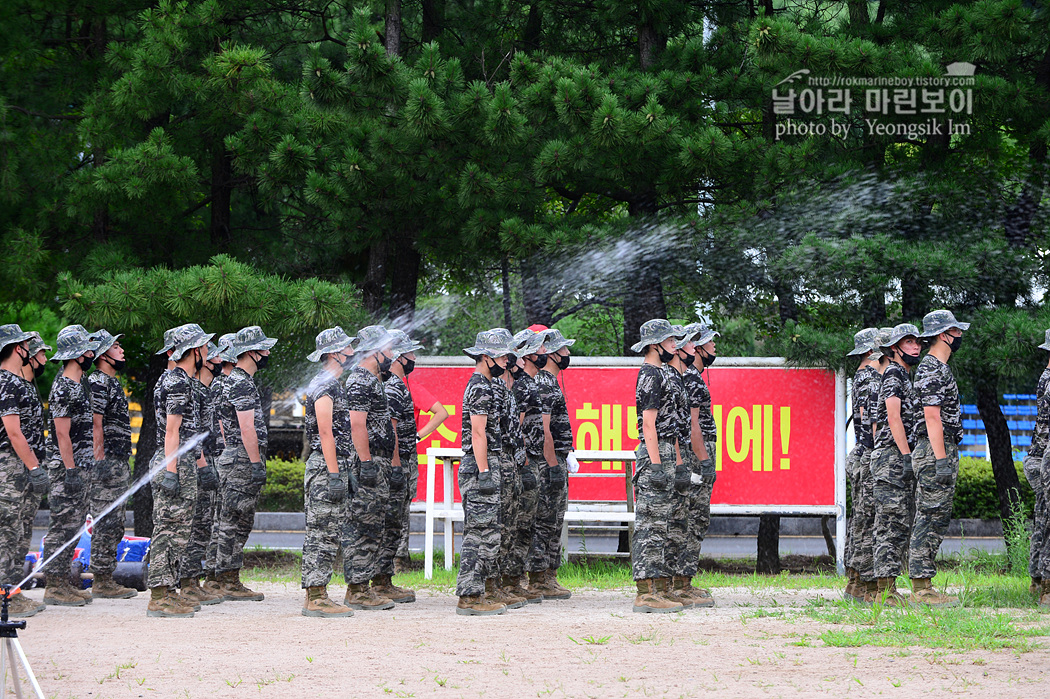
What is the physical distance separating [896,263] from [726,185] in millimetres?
2177

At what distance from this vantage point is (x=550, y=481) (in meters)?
9.77

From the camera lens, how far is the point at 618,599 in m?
9.79

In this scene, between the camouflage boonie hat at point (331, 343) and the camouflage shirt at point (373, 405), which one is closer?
the camouflage shirt at point (373, 405)

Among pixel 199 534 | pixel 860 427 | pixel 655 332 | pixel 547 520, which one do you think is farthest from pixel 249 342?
pixel 860 427

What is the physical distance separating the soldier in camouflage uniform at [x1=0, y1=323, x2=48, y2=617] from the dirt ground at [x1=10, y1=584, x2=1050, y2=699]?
472 mm

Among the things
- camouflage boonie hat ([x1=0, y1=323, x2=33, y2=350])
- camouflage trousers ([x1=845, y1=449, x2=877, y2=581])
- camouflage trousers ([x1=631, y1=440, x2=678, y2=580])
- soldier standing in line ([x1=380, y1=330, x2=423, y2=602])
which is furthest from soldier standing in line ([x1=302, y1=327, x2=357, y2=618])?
camouflage trousers ([x1=845, y1=449, x2=877, y2=581])

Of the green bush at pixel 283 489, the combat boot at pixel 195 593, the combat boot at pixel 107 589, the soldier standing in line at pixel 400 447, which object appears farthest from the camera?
the green bush at pixel 283 489

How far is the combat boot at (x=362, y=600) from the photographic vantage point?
29.2 feet

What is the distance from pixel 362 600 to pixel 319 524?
3.10ft

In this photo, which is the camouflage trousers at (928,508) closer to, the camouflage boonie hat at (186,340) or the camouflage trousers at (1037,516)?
the camouflage trousers at (1037,516)

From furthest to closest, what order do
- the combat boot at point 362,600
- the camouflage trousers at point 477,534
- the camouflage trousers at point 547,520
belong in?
the camouflage trousers at point 547,520, the combat boot at point 362,600, the camouflage trousers at point 477,534

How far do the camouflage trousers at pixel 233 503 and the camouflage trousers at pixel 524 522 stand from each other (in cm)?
247

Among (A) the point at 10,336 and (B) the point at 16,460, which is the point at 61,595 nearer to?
(B) the point at 16,460

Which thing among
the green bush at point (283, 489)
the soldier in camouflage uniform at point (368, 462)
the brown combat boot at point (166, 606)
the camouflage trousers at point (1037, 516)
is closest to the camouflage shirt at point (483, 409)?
the soldier in camouflage uniform at point (368, 462)
